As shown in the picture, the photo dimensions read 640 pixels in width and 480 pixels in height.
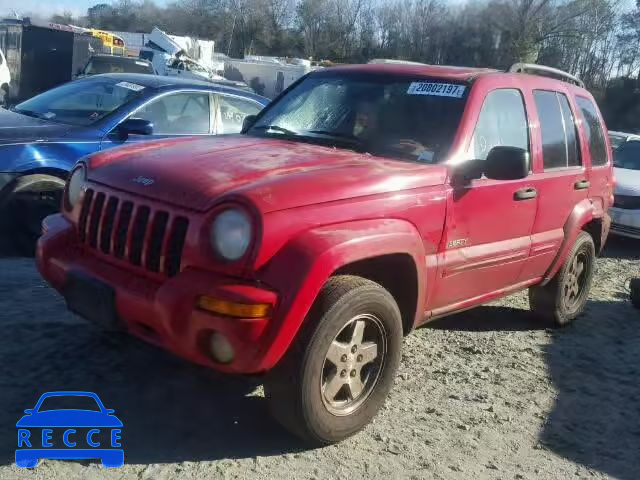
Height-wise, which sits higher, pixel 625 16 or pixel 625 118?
pixel 625 16

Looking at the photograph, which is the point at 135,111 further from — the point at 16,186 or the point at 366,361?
the point at 366,361

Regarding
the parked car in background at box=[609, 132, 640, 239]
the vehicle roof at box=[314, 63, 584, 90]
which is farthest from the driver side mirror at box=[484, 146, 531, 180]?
the parked car in background at box=[609, 132, 640, 239]

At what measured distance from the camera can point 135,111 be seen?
6.60 m

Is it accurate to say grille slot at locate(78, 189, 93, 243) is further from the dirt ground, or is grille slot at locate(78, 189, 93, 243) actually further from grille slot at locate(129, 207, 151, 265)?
the dirt ground

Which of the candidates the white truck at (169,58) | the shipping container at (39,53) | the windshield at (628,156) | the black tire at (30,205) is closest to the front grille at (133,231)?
the black tire at (30,205)

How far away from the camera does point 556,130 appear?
5207 millimetres

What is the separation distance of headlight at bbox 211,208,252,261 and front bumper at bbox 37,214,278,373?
0.11 m

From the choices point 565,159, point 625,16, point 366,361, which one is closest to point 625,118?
point 625,16

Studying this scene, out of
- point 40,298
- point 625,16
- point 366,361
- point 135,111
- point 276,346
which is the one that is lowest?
point 40,298

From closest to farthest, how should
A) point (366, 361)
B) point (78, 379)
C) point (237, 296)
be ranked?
point (237, 296) < point (366, 361) < point (78, 379)

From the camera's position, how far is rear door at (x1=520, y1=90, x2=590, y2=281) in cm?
491

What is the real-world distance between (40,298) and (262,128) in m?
1.99

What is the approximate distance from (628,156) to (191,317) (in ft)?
32.1

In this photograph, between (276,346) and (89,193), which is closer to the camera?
(276,346)
